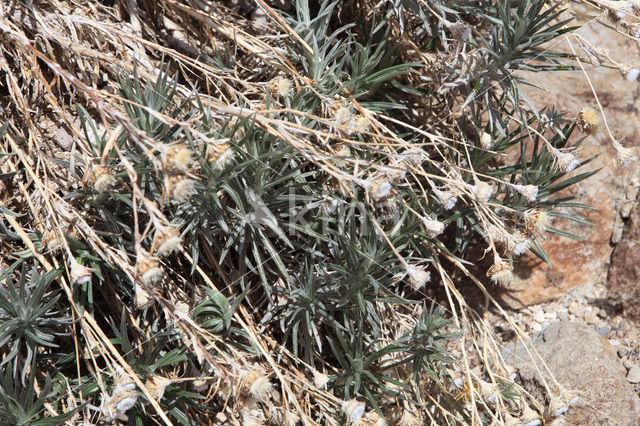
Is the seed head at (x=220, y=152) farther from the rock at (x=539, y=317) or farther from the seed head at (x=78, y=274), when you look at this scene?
the rock at (x=539, y=317)

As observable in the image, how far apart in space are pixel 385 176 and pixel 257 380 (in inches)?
25.0

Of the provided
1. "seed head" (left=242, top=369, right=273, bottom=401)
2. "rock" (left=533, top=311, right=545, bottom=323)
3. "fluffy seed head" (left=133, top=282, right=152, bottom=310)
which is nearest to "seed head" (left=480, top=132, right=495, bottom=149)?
"rock" (left=533, top=311, right=545, bottom=323)

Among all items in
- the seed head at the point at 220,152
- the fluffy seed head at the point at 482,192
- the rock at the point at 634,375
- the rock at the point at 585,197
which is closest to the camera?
the seed head at the point at 220,152

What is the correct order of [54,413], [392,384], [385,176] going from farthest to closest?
[392,384] < [54,413] < [385,176]

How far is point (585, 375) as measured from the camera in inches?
89.0

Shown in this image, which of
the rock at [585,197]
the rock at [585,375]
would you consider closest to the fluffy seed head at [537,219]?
the rock at [585,375]

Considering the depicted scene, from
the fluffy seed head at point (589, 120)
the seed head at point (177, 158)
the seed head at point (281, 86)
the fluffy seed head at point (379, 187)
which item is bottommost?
the seed head at point (281, 86)

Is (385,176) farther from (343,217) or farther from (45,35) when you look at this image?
(45,35)

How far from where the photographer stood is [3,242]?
1.92 meters

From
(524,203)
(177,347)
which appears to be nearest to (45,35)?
(177,347)

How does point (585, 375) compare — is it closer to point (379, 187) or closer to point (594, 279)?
point (594, 279)

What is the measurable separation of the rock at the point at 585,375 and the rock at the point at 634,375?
23mm

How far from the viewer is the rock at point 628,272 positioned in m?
2.49

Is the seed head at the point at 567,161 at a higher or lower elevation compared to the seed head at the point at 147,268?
higher
